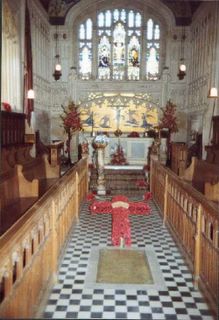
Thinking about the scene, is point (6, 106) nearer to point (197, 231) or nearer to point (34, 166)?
point (34, 166)

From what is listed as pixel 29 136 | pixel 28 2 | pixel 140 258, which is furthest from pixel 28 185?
pixel 28 2

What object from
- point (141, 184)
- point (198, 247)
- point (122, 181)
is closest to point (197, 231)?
point (198, 247)

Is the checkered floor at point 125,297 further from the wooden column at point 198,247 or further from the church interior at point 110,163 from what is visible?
the wooden column at point 198,247

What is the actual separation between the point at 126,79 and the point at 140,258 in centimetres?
1581

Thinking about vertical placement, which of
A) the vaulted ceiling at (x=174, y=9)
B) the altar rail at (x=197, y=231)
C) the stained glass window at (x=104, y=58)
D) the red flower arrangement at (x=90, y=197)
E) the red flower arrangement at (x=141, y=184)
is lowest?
the red flower arrangement at (x=90, y=197)

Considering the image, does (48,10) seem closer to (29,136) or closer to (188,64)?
(188,64)

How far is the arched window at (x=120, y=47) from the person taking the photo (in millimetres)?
20406

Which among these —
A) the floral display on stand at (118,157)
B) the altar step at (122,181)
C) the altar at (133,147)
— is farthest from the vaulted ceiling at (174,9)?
the altar step at (122,181)

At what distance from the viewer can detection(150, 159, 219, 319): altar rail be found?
3984 mm

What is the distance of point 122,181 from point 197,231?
8.17 m

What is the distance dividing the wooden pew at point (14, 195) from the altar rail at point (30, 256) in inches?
27.9

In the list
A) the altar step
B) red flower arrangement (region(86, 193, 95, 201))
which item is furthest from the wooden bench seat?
the altar step

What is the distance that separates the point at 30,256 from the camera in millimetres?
3537

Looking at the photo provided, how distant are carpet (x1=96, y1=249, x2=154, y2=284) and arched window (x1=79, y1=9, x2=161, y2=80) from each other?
51.3 ft
